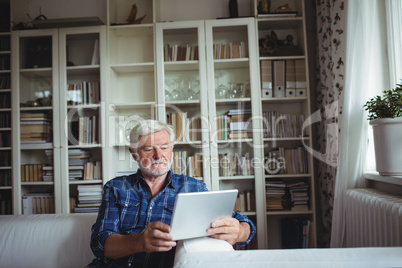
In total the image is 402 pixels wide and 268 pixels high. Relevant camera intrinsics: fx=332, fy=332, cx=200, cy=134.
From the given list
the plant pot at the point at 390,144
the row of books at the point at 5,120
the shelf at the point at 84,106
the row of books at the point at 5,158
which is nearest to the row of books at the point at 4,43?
the row of books at the point at 5,120

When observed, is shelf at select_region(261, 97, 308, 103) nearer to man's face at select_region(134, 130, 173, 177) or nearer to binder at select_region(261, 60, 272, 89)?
binder at select_region(261, 60, 272, 89)

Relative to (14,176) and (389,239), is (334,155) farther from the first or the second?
(14,176)

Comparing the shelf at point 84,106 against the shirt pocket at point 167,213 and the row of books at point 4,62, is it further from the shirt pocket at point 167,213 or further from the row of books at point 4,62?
the shirt pocket at point 167,213

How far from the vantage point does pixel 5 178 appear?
9.82ft

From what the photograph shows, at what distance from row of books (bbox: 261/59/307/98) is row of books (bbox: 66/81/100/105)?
58.7 inches

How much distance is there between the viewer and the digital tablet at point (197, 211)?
1.09 m

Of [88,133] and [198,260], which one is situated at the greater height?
[88,133]

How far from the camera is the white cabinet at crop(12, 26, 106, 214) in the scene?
293 cm

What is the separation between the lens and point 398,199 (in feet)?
5.15

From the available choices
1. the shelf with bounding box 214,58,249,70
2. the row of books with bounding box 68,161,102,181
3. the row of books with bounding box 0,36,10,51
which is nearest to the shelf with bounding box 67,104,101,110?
the row of books with bounding box 68,161,102,181

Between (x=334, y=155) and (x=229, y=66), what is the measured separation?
3.73 ft

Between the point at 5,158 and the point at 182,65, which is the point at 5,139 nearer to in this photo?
the point at 5,158

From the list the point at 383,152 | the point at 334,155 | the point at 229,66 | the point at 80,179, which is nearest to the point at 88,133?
the point at 80,179

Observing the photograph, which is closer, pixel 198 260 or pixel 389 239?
pixel 198 260
